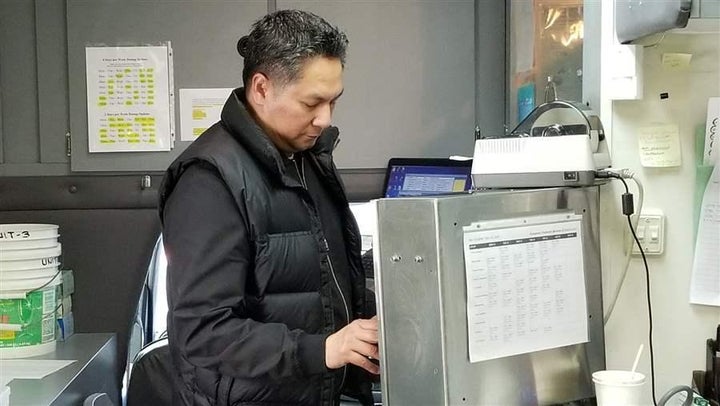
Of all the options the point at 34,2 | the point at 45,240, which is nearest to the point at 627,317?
the point at 45,240

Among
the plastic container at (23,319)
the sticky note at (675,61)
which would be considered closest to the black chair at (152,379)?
the plastic container at (23,319)

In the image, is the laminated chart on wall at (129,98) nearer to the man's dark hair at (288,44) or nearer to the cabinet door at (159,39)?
the cabinet door at (159,39)

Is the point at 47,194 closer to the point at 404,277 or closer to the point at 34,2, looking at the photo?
the point at 34,2

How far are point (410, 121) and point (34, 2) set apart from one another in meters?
1.39

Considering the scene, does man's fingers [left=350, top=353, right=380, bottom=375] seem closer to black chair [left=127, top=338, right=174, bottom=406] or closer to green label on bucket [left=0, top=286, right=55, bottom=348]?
black chair [left=127, top=338, right=174, bottom=406]

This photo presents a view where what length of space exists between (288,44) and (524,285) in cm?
62

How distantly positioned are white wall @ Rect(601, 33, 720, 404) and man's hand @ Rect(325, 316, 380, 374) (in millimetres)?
671

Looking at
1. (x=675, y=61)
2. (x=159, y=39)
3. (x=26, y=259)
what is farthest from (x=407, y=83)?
(x=26, y=259)

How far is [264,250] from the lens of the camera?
4.53 ft

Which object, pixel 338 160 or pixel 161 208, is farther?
pixel 338 160

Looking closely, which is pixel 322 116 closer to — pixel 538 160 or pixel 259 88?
pixel 259 88

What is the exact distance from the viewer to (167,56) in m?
2.66

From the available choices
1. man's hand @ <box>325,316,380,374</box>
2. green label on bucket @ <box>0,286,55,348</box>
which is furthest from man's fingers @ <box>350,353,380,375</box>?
green label on bucket @ <box>0,286,55,348</box>

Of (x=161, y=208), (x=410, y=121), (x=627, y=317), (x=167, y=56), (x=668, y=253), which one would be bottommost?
(x=627, y=317)
